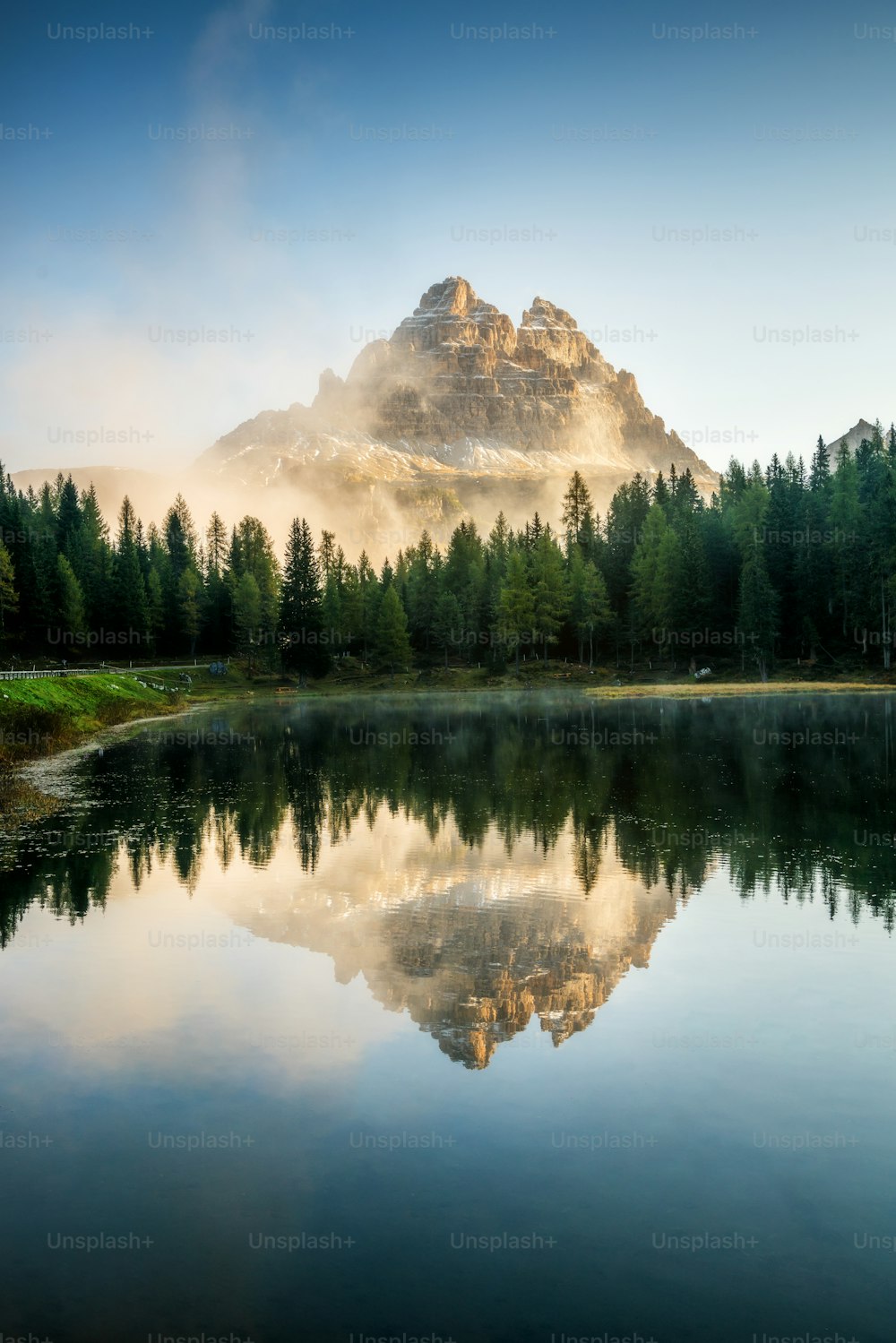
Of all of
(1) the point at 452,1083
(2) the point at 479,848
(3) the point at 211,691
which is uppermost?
(3) the point at 211,691

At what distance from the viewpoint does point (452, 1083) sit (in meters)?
11.4

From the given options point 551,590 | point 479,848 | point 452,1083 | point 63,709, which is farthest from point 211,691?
point 452,1083

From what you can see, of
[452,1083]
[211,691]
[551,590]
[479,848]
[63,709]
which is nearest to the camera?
[452,1083]

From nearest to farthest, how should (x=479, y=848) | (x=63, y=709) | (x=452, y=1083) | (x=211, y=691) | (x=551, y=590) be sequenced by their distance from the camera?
(x=452, y=1083) < (x=479, y=848) < (x=63, y=709) < (x=211, y=691) < (x=551, y=590)

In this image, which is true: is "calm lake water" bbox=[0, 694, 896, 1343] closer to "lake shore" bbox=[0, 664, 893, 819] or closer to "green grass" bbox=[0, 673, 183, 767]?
"lake shore" bbox=[0, 664, 893, 819]

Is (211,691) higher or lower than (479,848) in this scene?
higher

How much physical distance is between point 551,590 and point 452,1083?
107969 millimetres

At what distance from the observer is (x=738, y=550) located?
115m

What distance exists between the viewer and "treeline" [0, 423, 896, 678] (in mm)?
102062

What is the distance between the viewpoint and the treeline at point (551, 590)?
4018 inches

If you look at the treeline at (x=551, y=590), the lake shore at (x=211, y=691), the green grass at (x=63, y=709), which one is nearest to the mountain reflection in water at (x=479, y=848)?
the lake shore at (x=211, y=691)

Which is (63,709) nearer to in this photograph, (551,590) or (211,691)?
(211,691)

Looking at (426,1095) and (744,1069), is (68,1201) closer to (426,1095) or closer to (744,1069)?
(426,1095)

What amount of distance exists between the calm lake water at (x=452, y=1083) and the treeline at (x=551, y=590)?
80.5 meters
